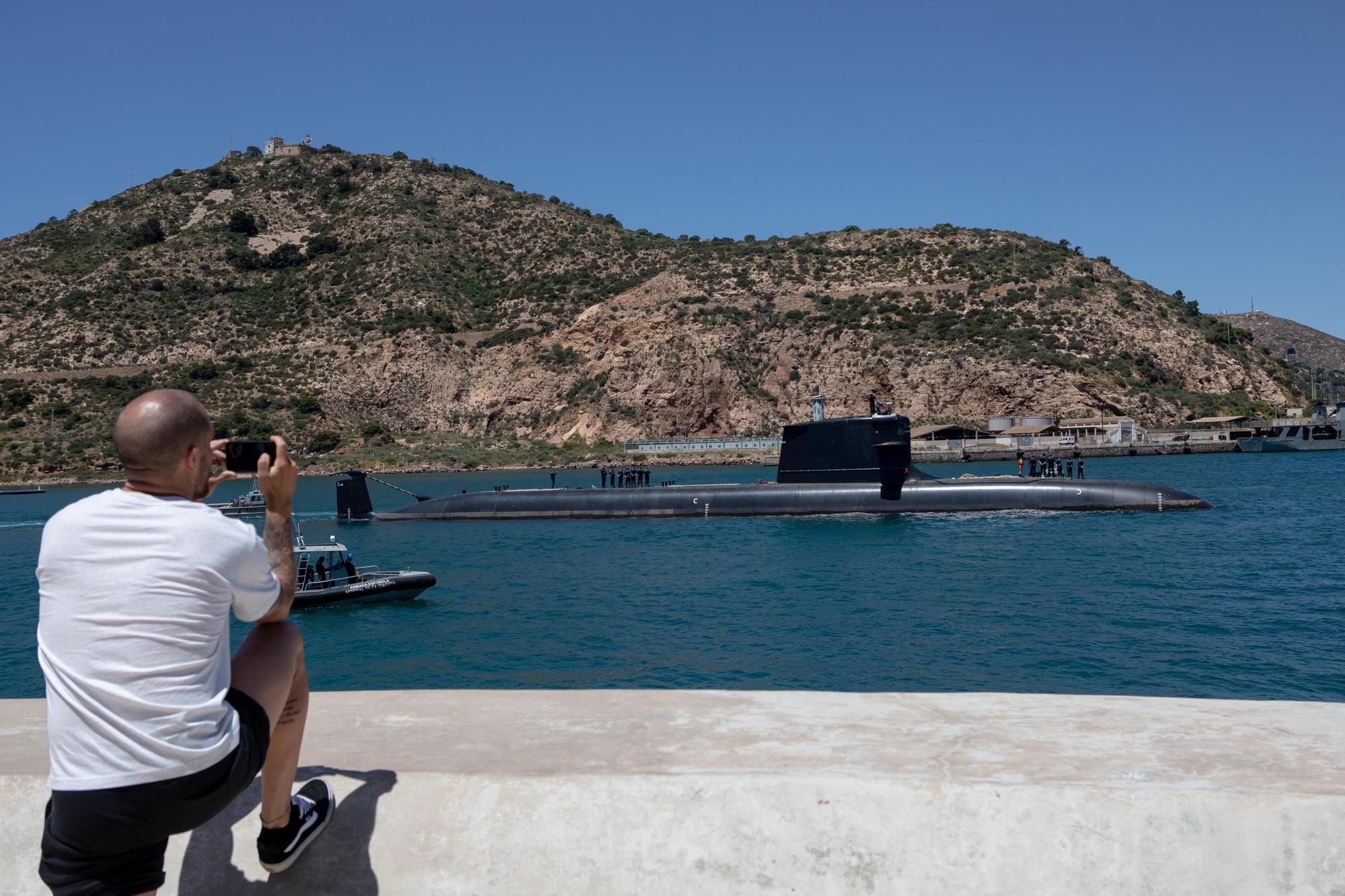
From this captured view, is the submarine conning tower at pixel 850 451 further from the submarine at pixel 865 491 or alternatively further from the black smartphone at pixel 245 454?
the black smartphone at pixel 245 454

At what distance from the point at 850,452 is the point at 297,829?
30102 mm

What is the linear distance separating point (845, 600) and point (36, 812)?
59.6 feet

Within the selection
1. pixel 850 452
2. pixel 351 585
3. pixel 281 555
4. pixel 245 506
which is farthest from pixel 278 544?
pixel 245 506

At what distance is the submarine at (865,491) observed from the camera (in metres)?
31.2

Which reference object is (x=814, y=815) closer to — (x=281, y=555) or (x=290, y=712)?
(x=290, y=712)

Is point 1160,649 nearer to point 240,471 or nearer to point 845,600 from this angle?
point 845,600

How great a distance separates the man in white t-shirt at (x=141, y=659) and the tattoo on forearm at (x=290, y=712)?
0.33m

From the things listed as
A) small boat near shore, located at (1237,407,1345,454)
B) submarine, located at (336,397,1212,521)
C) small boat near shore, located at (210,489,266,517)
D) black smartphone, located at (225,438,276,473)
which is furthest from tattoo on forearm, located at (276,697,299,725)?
small boat near shore, located at (1237,407,1345,454)

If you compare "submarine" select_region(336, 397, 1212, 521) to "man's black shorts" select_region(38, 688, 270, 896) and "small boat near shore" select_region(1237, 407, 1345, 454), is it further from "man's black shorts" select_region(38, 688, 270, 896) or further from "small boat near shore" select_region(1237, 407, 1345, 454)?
"small boat near shore" select_region(1237, 407, 1345, 454)

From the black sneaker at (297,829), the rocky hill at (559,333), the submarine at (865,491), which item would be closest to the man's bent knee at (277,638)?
the black sneaker at (297,829)

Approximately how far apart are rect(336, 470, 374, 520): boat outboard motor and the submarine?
35.8ft

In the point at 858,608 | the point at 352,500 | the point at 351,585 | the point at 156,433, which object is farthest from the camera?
the point at 352,500

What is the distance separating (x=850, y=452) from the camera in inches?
1275

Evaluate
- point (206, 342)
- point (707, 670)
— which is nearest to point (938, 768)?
point (707, 670)
